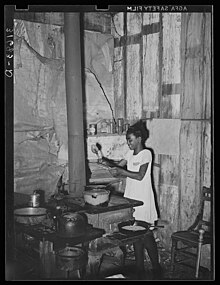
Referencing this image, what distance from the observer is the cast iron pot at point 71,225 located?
277cm

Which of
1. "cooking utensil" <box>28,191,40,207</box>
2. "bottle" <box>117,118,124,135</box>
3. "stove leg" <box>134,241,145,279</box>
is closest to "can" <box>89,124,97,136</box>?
"bottle" <box>117,118,124,135</box>

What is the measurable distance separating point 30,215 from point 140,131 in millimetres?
917

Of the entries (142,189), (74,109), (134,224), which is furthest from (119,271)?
(74,109)

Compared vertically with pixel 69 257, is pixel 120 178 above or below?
above

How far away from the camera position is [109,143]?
10.2 feet

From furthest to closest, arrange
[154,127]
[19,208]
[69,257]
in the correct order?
1. [154,127]
2. [19,208]
3. [69,257]

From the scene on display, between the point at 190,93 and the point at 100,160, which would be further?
the point at 100,160

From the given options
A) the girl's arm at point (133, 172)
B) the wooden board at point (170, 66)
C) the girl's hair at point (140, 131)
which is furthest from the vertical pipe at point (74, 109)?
the wooden board at point (170, 66)

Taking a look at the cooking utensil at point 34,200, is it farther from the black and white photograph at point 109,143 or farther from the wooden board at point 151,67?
the wooden board at point 151,67

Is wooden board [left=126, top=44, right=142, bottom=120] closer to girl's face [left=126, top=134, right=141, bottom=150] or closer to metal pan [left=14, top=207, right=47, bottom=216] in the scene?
girl's face [left=126, top=134, right=141, bottom=150]

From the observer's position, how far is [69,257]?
2.70 meters

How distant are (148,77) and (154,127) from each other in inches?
13.6

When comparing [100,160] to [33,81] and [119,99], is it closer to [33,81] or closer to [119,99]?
[119,99]
